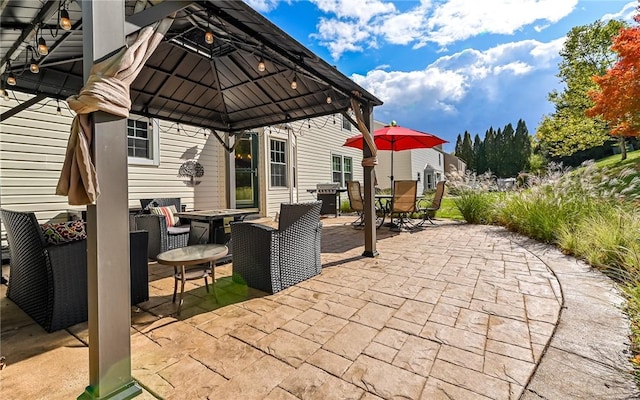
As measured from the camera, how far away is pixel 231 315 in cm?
246

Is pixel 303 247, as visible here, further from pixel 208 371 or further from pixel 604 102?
pixel 604 102

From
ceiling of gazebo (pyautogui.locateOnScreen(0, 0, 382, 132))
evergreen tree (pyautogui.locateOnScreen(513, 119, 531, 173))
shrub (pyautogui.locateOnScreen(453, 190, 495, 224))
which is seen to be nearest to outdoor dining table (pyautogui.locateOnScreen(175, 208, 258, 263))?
ceiling of gazebo (pyautogui.locateOnScreen(0, 0, 382, 132))

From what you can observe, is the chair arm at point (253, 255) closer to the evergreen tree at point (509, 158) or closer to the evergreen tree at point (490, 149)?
the evergreen tree at point (509, 158)

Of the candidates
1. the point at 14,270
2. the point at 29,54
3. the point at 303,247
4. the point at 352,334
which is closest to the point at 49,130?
the point at 29,54

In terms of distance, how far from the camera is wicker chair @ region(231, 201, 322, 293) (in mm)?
2934

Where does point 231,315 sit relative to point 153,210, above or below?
below

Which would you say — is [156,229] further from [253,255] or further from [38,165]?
[38,165]

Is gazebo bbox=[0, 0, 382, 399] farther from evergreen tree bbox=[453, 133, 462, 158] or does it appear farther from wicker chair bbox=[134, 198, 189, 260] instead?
evergreen tree bbox=[453, 133, 462, 158]

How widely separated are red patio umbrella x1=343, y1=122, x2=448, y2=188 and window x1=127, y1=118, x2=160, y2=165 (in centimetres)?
436

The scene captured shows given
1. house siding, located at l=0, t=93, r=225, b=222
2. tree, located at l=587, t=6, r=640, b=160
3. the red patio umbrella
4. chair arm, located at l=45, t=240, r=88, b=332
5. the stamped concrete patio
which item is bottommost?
the stamped concrete patio

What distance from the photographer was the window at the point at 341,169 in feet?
40.0

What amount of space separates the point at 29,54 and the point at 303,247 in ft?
13.5

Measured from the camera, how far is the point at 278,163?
9234mm

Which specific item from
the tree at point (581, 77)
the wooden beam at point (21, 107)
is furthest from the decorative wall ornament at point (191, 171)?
the tree at point (581, 77)
